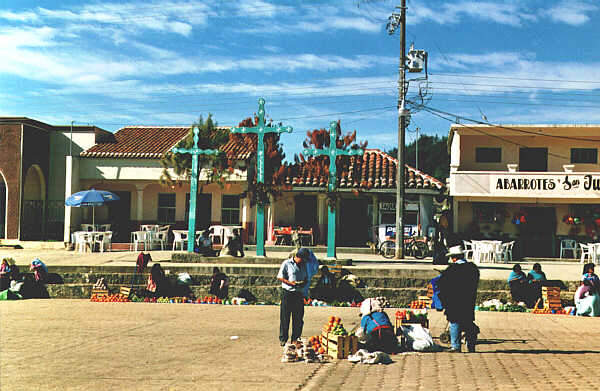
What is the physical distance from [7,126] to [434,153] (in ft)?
186

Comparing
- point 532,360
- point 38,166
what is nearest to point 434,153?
point 38,166

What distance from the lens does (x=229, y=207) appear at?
29469 millimetres

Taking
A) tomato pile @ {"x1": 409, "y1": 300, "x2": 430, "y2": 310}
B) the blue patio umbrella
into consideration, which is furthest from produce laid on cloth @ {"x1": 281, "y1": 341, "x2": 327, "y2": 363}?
the blue patio umbrella

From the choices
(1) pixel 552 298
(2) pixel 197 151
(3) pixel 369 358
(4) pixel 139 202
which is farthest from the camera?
(4) pixel 139 202

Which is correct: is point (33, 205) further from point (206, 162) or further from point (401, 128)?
point (401, 128)

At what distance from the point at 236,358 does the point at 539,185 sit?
22597 mm

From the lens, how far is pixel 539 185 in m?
28.1

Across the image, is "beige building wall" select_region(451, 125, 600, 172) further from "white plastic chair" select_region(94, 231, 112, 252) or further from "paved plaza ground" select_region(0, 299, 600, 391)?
"paved plaza ground" select_region(0, 299, 600, 391)

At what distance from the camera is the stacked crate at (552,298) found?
15.4 m

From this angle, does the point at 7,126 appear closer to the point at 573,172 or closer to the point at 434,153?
the point at 573,172

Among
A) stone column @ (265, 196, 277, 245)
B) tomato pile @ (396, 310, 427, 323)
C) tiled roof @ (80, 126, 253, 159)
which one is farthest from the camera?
tiled roof @ (80, 126, 253, 159)

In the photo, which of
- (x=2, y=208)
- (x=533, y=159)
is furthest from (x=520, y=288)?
(x=2, y=208)

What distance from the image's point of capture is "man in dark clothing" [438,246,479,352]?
9.47m

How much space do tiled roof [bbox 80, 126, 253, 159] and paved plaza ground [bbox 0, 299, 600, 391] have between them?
588 inches
